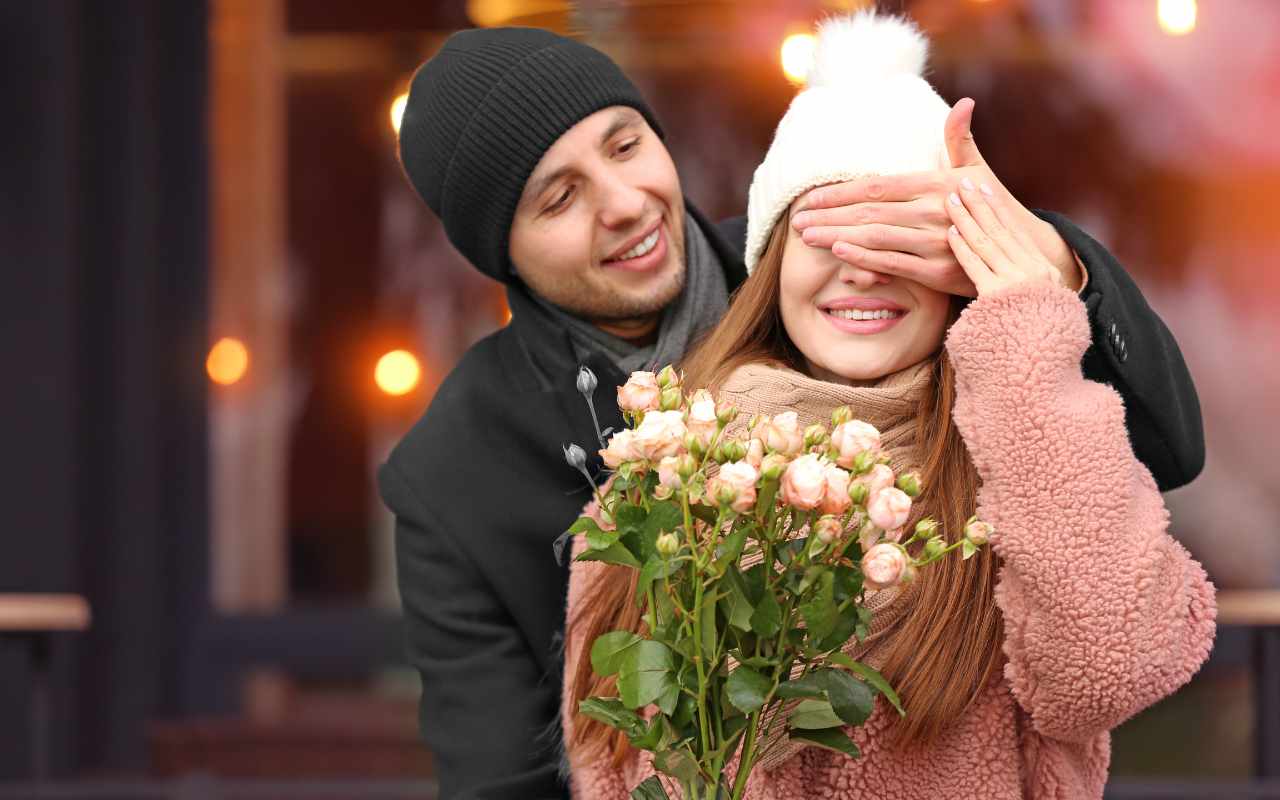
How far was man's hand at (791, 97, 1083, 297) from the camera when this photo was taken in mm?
1424

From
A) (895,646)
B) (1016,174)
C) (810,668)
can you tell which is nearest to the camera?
(810,668)

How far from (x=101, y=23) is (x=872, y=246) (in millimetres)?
3127

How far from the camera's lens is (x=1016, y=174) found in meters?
3.80

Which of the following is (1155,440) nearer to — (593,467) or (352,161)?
(593,467)

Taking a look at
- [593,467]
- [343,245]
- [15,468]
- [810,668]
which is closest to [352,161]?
[343,245]

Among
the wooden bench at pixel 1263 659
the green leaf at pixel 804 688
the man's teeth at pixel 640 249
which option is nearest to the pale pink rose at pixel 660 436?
the green leaf at pixel 804 688

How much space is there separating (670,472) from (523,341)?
0.96m

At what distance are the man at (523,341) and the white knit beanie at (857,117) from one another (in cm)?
40

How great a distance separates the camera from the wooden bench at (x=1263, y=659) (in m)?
3.45

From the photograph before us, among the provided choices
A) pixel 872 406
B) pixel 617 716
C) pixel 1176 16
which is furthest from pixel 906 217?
pixel 1176 16

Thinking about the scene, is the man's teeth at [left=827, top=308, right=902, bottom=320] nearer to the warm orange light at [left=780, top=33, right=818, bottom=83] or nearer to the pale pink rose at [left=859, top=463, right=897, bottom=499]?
the pale pink rose at [left=859, top=463, right=897, bottom=499]

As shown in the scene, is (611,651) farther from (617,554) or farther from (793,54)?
(793,54)

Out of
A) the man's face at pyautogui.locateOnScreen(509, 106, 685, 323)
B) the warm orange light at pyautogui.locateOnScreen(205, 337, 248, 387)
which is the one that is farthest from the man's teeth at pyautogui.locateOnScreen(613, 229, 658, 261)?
the warm orange light at pyautogui.locateOnScreen(205, 337, 248, 387)

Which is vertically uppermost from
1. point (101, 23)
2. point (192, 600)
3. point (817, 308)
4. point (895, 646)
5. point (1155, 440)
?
point (101, 23)
